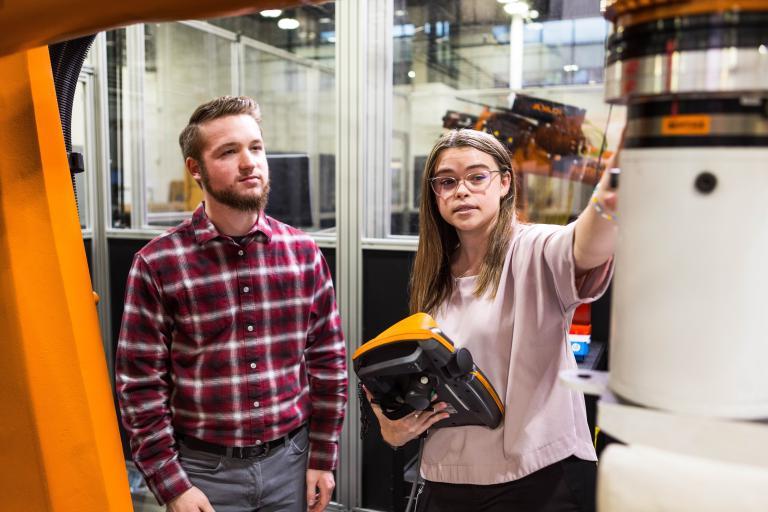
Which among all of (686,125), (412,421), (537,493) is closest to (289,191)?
(412,421)

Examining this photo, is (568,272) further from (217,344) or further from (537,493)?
(217,344)

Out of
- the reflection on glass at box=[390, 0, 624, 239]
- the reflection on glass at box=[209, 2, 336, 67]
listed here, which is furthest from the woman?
the reflection on glass at box=[209, 2, 336, 67]

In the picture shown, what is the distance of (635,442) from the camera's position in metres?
0.61

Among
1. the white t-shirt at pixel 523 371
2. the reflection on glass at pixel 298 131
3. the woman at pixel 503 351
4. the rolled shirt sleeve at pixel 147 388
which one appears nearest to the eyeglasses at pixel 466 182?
the woman at pixel 503 351

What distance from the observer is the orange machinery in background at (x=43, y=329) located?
1212 mm

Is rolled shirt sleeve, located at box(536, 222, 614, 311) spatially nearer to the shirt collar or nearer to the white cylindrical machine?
the white cylindrical machine

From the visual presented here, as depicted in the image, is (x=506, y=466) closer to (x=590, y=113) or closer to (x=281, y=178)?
(x=590, y=113)

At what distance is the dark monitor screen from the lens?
3283 millimetres

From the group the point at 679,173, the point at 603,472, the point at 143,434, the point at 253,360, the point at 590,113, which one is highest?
the point at 590,113

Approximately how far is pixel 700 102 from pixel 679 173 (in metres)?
0.06

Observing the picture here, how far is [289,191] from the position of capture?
10.8ft

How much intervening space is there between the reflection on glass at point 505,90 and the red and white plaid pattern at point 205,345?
1239mm

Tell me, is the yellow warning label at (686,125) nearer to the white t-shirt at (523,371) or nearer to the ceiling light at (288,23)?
the white t-shirt at (523,371)

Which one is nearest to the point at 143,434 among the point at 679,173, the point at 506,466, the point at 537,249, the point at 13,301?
the point at 13,301
